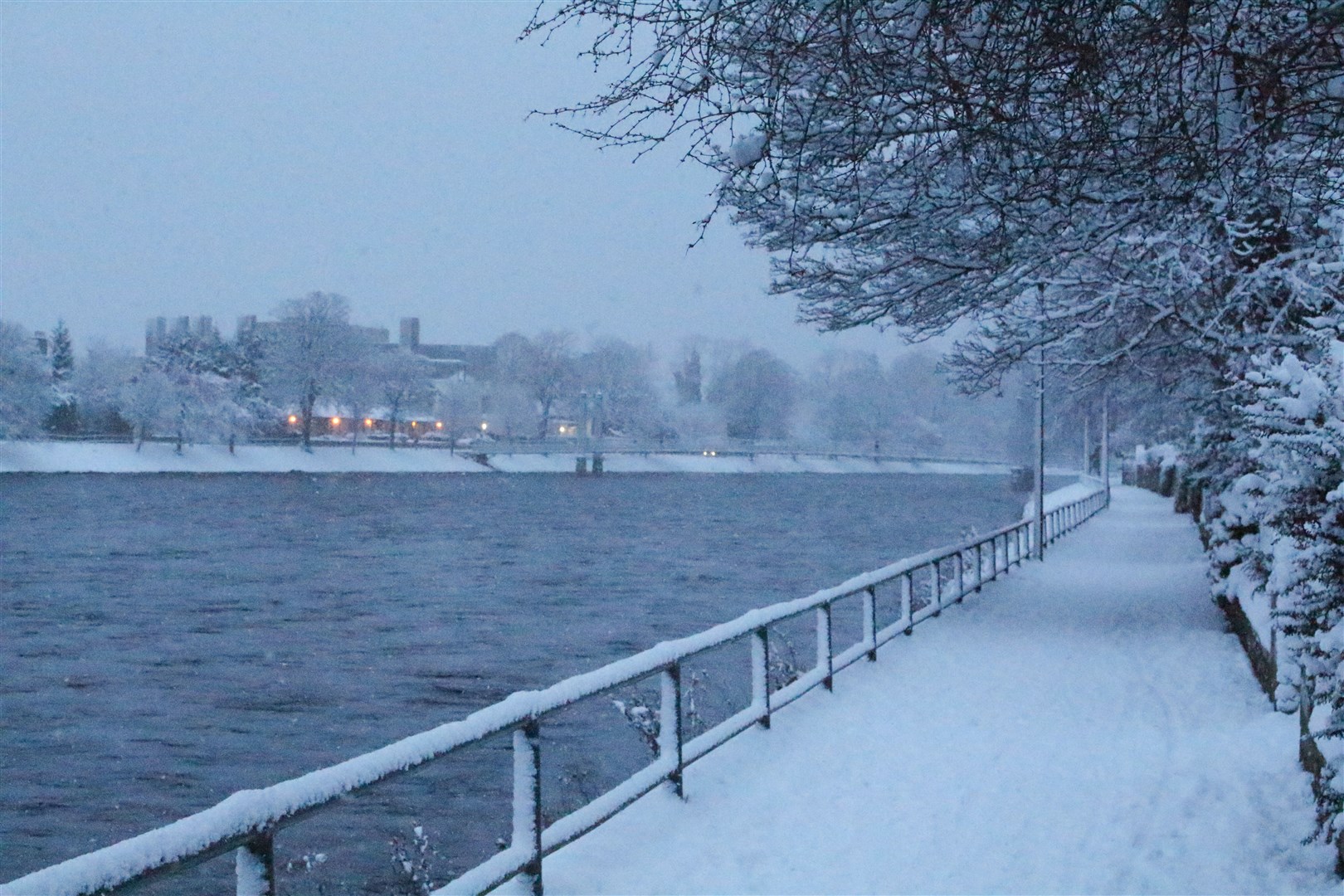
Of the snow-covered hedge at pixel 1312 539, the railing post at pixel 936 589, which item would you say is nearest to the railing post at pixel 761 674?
the snow-covered hedge at pixel 1312 539

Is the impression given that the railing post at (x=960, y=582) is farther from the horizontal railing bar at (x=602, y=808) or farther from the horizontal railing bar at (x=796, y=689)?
the horizontal railing bar at (x=602, y=808)

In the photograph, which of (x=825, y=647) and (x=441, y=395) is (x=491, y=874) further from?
(x=441, y=395)

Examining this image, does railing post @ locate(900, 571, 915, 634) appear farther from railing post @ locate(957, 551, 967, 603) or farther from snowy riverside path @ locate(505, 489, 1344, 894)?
railing post @ locate(957, 551, 967, 603)

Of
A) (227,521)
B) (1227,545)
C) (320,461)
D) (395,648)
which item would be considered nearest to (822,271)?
(1227,545)

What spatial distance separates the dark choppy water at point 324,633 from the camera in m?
12.7

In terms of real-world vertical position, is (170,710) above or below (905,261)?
below

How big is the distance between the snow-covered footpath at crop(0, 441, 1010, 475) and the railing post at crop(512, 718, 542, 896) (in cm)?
8148

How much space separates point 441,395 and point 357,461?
37.5m

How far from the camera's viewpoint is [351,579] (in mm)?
32062

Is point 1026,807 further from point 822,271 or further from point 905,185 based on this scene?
point 822,271

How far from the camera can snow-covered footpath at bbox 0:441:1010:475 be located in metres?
80.9

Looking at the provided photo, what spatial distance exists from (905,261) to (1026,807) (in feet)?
17.2

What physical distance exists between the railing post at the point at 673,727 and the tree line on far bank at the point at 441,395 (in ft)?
257

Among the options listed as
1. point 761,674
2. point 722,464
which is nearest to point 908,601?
point 761,674
